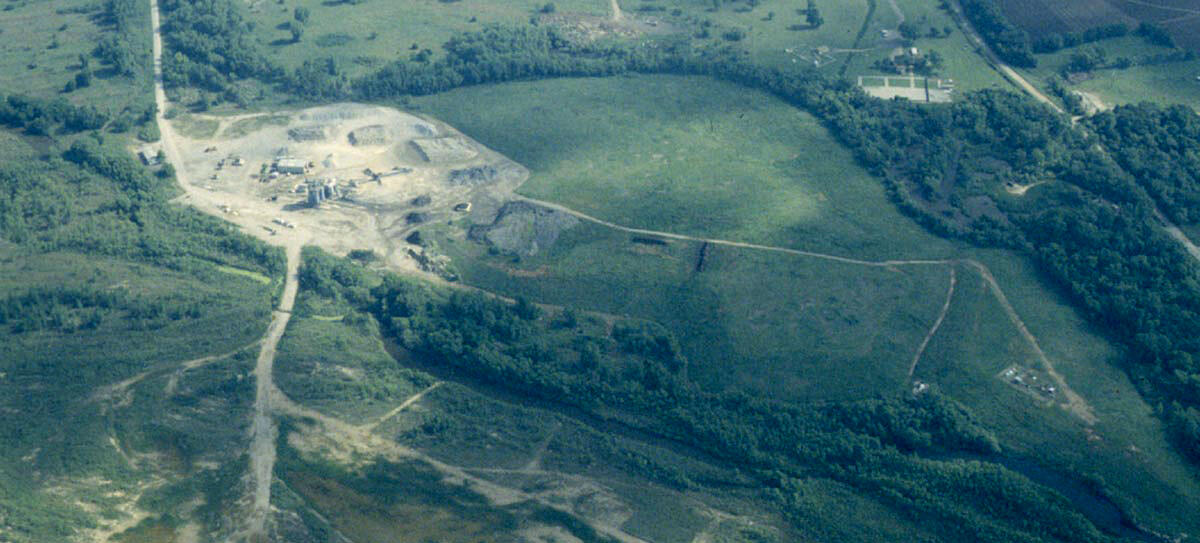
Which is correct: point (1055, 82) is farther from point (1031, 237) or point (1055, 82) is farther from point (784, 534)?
point (784, 534)

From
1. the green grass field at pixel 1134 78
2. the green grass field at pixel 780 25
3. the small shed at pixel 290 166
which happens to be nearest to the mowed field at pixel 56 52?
the small shed at pixel 290 166

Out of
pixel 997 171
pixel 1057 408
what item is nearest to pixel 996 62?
pixel 997 171

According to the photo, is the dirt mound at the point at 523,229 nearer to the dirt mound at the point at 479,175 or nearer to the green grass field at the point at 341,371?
the dirt mound at the point at 479,175

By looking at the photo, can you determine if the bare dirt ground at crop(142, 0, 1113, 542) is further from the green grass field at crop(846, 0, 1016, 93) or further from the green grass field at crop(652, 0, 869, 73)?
the green grass field at crop(652, 0, 869, 73)

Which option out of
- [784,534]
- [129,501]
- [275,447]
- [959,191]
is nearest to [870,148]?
[959,191]

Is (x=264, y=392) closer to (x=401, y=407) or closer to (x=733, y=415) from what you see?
(x=401, y=407)

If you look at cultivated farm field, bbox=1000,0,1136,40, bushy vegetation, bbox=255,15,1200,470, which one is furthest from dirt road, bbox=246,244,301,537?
cultivated farm field, bbox=1000,0,1136,40
